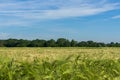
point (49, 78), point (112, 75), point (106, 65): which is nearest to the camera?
point (49, 78)

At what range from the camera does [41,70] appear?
3.42 m

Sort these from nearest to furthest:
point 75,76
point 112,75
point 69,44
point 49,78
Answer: point 49,78, point 75,76, point 112,75, point 69,44

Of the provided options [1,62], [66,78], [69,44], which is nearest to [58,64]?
[66,78]

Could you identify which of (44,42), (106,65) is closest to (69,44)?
(44,42)

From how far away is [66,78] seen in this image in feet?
11.5

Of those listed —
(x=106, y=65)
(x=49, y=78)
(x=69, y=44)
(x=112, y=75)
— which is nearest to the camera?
(x=49, y=78)

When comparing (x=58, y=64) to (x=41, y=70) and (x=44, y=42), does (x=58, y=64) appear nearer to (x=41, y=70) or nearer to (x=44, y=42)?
(x=41, y=70)

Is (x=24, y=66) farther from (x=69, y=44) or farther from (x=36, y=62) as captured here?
(x=69, y=44)

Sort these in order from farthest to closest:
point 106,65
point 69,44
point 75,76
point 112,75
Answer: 1. point 69,44
2. point 106,65
3. point 112,75
4. point 75,76

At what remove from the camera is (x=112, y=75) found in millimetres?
3844

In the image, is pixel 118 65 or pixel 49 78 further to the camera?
pixel 118 65

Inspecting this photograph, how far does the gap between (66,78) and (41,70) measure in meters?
0.25

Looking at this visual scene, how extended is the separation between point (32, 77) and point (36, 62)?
376mm

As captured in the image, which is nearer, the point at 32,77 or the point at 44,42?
the point at 32,77
